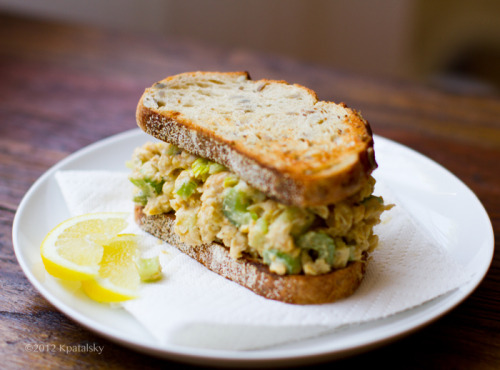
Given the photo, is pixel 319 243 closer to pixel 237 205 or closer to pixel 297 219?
pixel 297 219

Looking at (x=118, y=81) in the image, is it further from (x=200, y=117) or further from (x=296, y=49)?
(x=296, y=49)

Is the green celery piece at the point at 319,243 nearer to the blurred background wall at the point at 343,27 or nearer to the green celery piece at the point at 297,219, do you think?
the green celery piece at the point at 297,219

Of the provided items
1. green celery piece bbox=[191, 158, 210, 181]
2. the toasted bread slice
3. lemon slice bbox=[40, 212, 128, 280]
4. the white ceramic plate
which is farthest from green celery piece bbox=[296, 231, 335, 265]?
lemon slice bbox=[40, 212, 128, 280]

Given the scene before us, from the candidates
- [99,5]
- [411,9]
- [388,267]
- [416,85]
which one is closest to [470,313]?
[388,267]

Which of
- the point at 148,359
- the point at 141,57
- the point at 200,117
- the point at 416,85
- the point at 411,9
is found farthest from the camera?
the point at 411,9

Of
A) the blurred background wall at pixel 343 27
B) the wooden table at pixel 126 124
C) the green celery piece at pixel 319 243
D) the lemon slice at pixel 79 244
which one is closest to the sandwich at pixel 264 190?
the green celery piece at pixel 319 243

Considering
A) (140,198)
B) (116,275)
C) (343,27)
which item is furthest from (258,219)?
(343,27)

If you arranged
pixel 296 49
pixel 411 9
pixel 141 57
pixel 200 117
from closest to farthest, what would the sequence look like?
pixel 200 117, pixel 141 57, pixel 411 9, pixel 296 49

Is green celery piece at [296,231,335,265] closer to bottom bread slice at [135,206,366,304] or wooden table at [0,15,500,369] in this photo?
bottom bread slice at [135,206,366,304]
